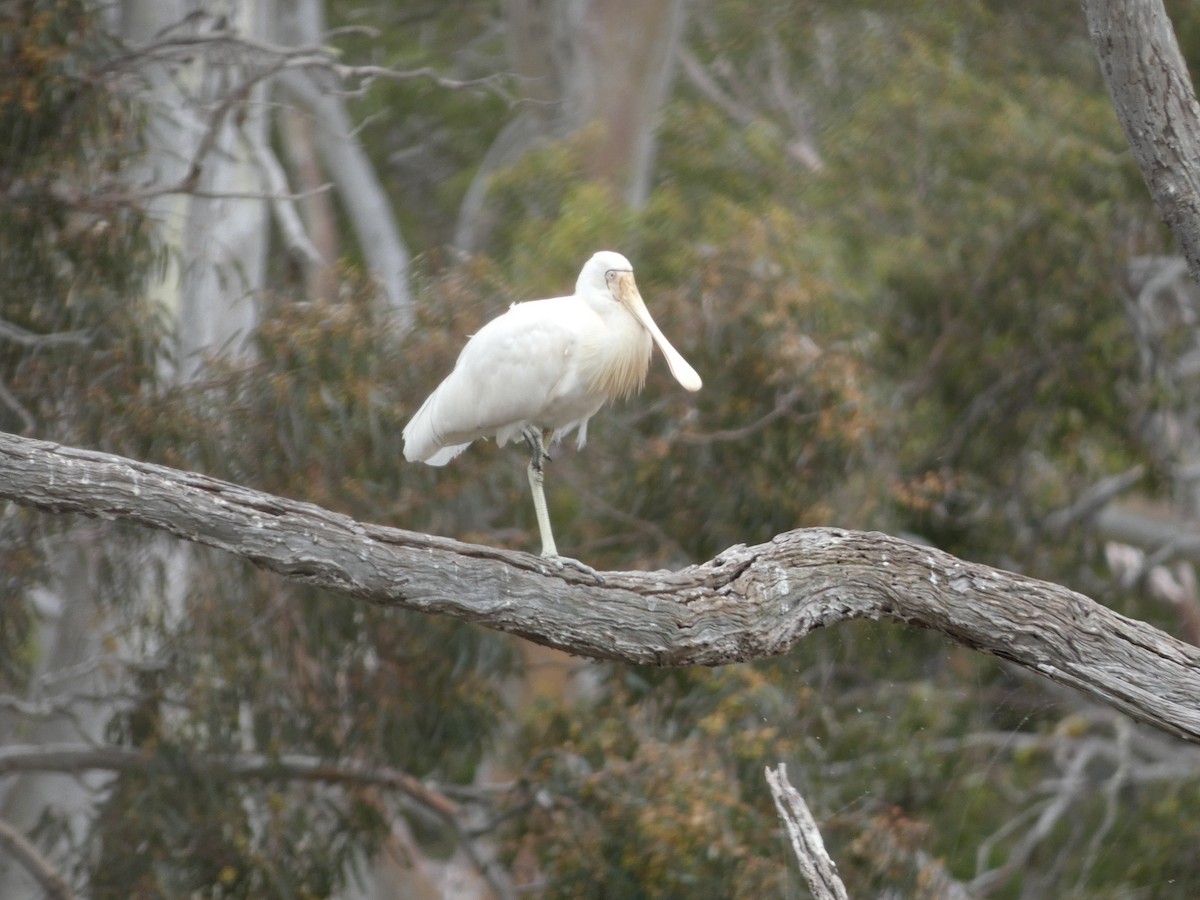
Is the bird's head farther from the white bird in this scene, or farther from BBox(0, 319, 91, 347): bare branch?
BBox(0, 319, 91, 347): bare branch

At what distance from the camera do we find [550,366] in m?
5.41

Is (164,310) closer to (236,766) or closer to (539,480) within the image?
(236,766)

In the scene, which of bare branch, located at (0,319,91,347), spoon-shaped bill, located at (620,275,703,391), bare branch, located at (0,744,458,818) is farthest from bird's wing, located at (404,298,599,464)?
bare branch, located at (0,744,458,818)

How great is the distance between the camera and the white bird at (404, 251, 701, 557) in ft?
17.8

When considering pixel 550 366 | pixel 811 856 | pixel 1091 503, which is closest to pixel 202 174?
pixel 550 366

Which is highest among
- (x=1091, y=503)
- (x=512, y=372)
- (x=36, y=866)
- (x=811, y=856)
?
(x=512, y=372)

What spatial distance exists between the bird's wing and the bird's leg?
0.20 feet

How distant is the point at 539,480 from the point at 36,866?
3.58 m

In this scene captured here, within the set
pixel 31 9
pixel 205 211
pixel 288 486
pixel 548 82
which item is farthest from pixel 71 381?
pixel 548 82

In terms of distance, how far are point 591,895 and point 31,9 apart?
429 centimetres

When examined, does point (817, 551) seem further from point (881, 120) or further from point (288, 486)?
point (881, 120)

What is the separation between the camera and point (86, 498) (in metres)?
3.75

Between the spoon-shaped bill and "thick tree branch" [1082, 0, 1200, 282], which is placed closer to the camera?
"thick tree branch" [1082, 0, 1200, 282]

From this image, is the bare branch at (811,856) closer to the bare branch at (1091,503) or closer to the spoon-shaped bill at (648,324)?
the spoon-shaped bill at (648,324)
